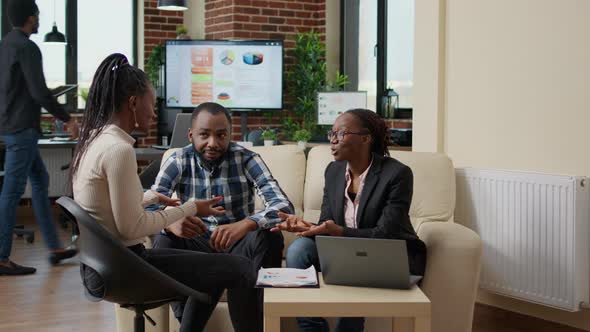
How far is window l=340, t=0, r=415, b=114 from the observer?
6883mm

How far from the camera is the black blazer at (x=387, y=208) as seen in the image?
305cm

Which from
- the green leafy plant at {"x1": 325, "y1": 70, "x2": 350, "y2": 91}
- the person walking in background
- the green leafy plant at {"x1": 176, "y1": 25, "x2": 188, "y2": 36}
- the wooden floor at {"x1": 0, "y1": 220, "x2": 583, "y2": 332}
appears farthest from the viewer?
the green leafy plant at {"x1": 176, "y1": 25, "x2": 188, "y2": 36}

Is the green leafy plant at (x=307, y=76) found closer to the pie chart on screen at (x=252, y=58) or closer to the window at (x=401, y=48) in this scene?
→ the pie chart on screen at (x=252, y=58)

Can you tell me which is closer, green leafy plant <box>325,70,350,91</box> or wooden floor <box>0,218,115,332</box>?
wooden floor <box>0,218,115,332</box>

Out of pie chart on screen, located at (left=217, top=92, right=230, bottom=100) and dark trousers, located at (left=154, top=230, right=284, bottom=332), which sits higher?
pie chart on screen, located at (left=217, top=92, right=230, bottom=100)

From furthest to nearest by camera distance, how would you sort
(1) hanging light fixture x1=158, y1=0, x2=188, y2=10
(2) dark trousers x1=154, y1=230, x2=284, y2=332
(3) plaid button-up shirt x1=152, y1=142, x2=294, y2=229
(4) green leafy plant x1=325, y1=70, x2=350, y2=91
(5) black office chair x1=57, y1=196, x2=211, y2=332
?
(4) green leafy plant x1=325, y1=70, x2=350, y2=91
(1) hanging light fixture x1=158, y1=0, x2=188, y2=10
(3) plaid button-up shirt x1=152, y1=142, x2=294, y2=229
(2) dark trousers x1=154, y1=230, x2=284, y2=332
(5) black office chair x1=57, y1=196, x2=211, y2=332

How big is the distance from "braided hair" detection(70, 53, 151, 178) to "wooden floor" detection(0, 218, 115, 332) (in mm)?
1519

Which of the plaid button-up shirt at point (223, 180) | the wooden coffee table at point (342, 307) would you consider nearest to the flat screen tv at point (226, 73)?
the plaid button-up shirt at point (223, 180)

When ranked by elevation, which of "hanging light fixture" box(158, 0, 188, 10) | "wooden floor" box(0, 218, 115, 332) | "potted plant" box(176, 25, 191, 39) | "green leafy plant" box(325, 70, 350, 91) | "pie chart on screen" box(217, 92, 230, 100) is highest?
"hanging light fixture" box(158, 0, 188, 10)

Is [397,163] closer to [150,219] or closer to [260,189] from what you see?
[260,189]

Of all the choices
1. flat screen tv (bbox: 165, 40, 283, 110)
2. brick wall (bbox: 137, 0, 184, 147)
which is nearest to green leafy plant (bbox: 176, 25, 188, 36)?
brick wall (bbox: 137, 0, 184, 147)

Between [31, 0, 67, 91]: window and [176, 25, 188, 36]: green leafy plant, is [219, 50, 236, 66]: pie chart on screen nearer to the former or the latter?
[176, 25, 188, 36]: green leafy plant

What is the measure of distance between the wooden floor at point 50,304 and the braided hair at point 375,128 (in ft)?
5.14

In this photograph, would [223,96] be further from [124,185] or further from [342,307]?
[342,307]
